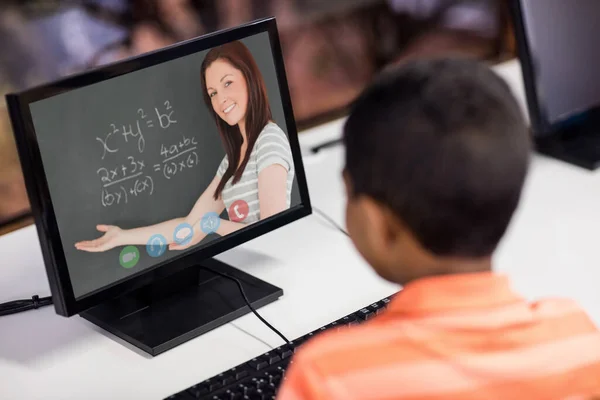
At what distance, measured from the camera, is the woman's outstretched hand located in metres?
1.14

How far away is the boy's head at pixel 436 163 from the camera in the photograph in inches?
30.5

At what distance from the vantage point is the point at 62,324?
1.29 metres

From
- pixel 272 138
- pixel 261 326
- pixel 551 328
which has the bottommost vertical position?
pixel 261 326

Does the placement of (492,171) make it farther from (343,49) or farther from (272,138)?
(343,49)

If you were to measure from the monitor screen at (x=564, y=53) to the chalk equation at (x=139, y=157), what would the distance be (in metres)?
0.73

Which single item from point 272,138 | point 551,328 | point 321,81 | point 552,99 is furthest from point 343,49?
point 551,328

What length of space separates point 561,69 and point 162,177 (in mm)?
852

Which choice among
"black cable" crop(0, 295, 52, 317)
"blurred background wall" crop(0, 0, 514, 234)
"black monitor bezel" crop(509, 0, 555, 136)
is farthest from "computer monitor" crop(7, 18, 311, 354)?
"blurred background wall" crop(0, 0, 514, 234)

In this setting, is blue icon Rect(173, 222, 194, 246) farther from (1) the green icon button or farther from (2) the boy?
(2) the boy

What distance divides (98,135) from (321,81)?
2.14 meters

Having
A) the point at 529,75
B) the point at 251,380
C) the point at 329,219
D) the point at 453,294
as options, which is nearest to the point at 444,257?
the point at 453,294

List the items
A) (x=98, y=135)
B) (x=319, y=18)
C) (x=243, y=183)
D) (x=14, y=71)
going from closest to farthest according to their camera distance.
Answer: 1. (x=98, y=135)
2. (x=243, y=183)
3. (x=14, y=71)
4. (x=319, y=18)

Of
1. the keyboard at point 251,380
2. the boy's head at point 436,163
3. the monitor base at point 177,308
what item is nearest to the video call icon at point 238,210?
the monitor base at point 177,308

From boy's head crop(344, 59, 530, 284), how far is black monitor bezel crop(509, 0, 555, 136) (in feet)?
2.69
